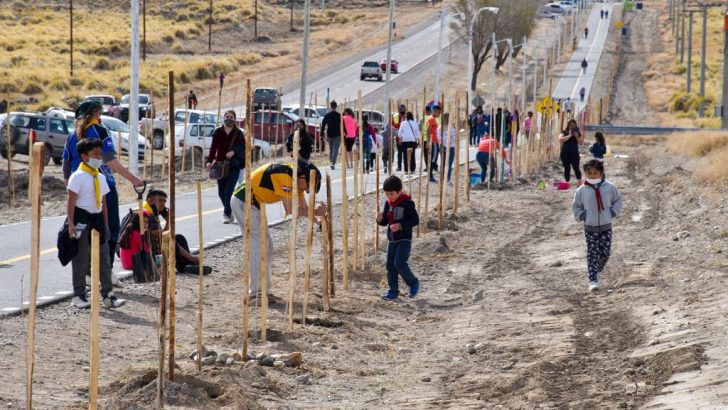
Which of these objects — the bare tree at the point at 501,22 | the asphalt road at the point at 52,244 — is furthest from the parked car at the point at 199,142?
the bare tree at the point at 501,22

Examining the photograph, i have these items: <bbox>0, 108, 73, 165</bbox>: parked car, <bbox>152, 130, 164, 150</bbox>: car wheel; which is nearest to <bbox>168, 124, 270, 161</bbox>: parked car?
<bbox>0, 108, 73, 165</bbox>: parked car

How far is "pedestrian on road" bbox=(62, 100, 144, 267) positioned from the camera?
11.4 meters

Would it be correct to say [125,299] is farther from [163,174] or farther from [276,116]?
[276,116]

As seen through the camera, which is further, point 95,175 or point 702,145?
point 702,145

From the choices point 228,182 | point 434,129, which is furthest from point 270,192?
point 434,129

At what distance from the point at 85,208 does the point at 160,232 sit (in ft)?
5.57

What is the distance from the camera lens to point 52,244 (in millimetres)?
15609

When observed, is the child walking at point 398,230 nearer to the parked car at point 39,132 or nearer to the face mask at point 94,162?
the face mask at point 94,162

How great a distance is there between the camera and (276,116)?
3903 centimetres

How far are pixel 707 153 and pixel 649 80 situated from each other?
5630 cm

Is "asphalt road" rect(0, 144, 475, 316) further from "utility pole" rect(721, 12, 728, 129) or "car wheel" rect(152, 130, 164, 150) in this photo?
"utility pole" rect(721, 12, 728, 129)

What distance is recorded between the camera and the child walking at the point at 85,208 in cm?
1058

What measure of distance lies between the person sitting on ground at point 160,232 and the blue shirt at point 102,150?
93 centimetres

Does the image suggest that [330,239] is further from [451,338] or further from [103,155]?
[103,155]
